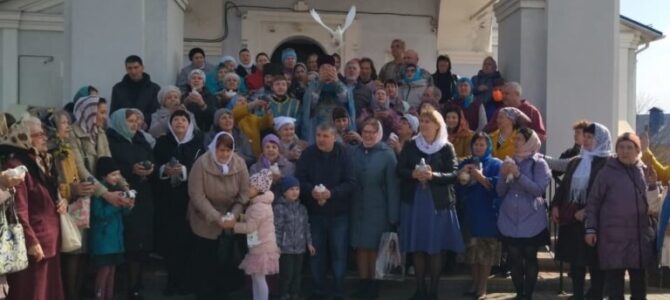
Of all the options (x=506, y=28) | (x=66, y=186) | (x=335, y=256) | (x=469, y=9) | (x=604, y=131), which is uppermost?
(x=469, y=9)

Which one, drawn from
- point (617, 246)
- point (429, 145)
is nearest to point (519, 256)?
point (617, 246)

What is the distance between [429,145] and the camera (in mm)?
6879

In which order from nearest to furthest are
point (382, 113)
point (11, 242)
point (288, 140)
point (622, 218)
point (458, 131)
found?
point (11, 242) → point (622, 218) → point (288, 140) → point (458, 131) → point (382, 113)

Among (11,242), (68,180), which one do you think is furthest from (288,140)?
(11,242)

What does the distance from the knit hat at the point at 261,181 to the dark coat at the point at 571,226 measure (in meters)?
2.65

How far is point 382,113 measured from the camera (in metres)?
8.14

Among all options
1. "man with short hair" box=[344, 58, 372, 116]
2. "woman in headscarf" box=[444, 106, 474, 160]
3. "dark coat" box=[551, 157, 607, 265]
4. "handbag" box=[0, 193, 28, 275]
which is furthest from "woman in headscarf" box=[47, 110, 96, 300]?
"dark coat" box=[551, 157, 607, 265]

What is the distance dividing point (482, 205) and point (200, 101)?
10.2ft

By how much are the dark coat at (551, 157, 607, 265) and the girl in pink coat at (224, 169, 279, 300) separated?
2610mm

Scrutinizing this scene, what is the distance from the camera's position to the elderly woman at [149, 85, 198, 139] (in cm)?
765

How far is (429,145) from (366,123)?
0.67m

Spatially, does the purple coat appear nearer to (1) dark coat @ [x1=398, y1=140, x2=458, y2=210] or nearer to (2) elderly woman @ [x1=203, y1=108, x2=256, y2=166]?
(1) dark coat @ [x1=398, y1=140, x2=458, y2=210]

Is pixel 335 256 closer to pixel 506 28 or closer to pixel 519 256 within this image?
pixel 519 256

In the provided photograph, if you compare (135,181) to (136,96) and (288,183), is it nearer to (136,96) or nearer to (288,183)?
(288,183)
